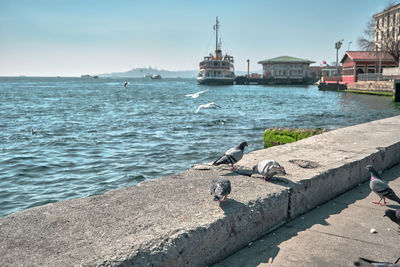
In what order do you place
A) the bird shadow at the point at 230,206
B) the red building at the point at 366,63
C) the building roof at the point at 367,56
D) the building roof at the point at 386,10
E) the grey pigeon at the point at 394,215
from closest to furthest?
the bird shadow at the point at 230,206, the grey pigeon at the point at 394,215, the building roof at the point at 386,10, the building roof at the point at 367,56, the red building at the point at 366,63

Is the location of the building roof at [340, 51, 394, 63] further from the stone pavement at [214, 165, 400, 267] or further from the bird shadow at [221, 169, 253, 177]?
the stone pavement at [214, 165, 400, 267]

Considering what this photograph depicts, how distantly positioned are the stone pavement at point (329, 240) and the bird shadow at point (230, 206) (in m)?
0.36

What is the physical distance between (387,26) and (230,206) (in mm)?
62915

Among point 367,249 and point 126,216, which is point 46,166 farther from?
point 367,249

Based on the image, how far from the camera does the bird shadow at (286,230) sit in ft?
9.19

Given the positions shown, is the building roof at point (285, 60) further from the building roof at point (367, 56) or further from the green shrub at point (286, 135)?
the green shrub at point (286, 135)

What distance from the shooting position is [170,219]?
280 cm

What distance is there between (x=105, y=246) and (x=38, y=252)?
43cm

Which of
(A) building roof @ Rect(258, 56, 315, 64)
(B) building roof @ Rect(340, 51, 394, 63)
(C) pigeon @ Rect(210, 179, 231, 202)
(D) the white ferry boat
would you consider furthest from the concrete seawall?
(A) building roof @ Rect(258, 56, 315, 64)

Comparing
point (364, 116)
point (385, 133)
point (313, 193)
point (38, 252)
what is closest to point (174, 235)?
point (38, 252)

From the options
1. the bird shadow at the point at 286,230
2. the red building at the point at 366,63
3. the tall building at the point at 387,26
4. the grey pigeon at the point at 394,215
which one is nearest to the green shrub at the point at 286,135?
the bird shadow at the point at 286,230

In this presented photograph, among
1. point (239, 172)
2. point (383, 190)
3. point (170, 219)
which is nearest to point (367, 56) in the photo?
point (383, 190)

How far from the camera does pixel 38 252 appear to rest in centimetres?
228

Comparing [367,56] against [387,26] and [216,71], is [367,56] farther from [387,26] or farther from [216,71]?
[216,71]
